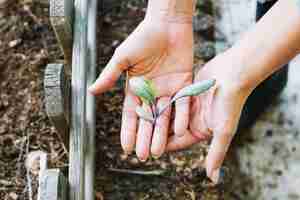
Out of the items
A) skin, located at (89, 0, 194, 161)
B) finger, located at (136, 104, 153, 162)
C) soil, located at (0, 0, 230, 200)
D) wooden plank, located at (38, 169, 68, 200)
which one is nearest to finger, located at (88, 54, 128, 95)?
skin, located at (89, 0, 194, 161)

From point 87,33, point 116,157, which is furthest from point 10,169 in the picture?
point 87,33

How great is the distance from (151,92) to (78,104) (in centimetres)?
19

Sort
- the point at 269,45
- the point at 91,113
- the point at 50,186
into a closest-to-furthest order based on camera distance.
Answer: the point at 50,186
the point at 269,45
the point at 91,113

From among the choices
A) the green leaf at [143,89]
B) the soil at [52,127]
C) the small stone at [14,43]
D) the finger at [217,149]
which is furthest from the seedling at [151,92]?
the small stone at [14,43]

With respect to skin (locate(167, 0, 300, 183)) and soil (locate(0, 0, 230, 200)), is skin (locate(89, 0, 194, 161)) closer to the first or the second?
skin (locate(167, 0, 300, 183))

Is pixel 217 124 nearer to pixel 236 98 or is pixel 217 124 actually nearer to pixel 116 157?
pixel 236 98

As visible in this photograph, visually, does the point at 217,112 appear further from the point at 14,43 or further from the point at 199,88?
the point at 14,43

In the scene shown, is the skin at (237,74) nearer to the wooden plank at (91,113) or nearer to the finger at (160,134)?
the finger at (160,134)

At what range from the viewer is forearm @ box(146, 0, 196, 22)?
5.01 ft

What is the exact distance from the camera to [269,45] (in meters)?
1.33

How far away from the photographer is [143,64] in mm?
1465

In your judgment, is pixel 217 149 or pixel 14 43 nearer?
pixel 217 149

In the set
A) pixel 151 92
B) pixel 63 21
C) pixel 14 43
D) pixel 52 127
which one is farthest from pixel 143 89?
pixel 14 43

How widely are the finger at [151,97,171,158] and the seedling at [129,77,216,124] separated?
0.04 feet
